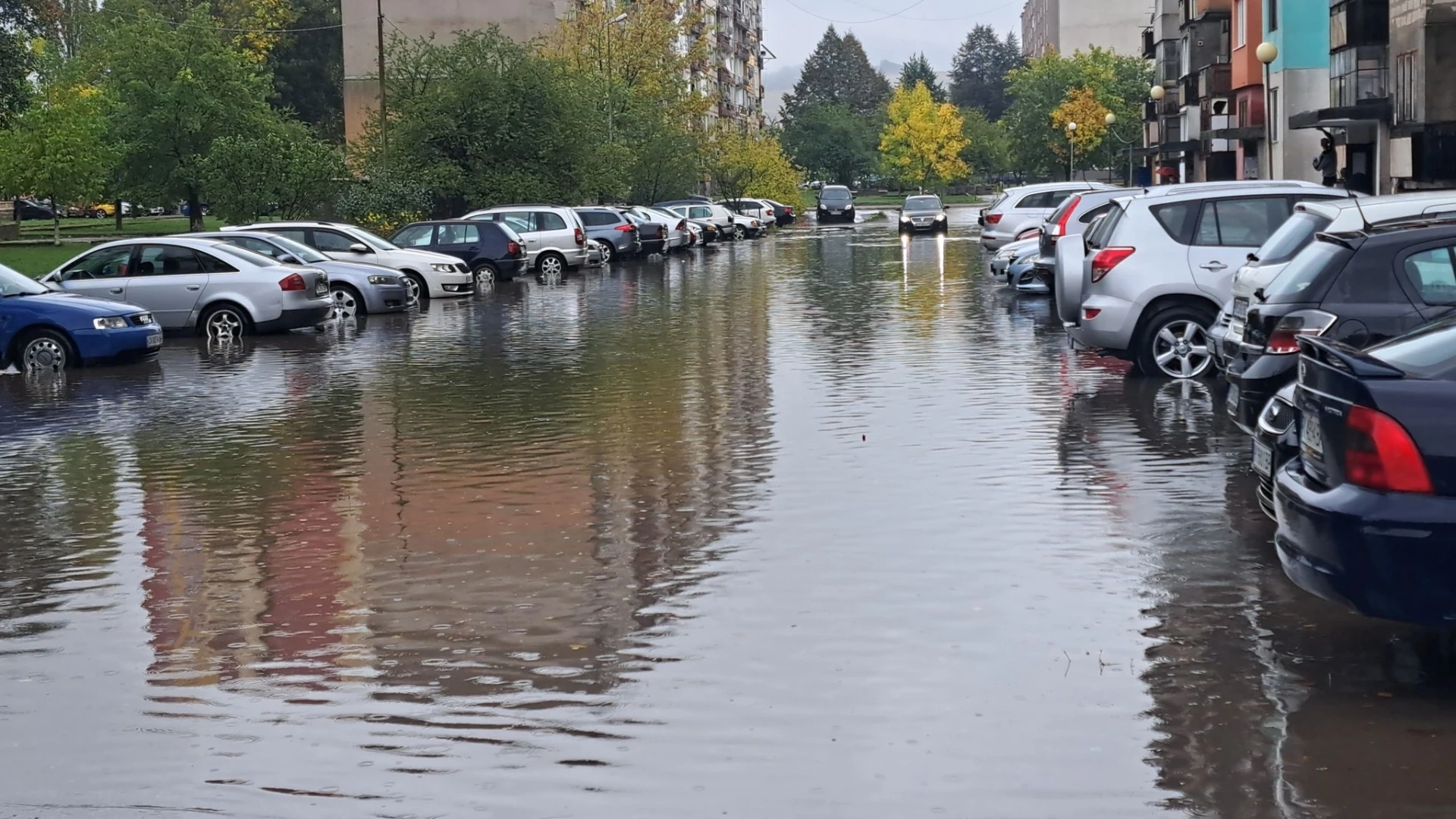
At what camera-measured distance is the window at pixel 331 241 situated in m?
30.5

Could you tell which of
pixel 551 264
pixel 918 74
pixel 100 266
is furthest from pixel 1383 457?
pixel 918 74

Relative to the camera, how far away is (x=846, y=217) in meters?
84.0

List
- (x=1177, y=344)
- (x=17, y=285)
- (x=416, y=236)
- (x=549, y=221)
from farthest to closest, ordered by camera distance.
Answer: (x=549, y=221)
(x=416, y=236)
(x=17, y=285)
(x=1177, y=344)

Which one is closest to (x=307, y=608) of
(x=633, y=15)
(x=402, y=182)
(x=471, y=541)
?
(x=471, y=541)

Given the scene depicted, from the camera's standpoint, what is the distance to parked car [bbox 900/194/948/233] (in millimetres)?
65250

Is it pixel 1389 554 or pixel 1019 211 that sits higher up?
pixel 1019 211

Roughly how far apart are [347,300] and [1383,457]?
23044 mm

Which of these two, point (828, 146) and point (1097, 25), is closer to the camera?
point (828, 146)

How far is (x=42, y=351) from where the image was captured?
20547mm

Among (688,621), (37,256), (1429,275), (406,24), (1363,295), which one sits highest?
(406,24)

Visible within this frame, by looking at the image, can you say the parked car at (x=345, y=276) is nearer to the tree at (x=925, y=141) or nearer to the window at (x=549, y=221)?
the window at (x=549, y=221)

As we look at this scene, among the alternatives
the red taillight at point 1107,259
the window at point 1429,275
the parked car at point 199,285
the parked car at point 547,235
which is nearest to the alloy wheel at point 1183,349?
the red taillight at point 1107,259

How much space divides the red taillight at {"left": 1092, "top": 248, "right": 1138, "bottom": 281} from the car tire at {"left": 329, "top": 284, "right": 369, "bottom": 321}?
570 inches

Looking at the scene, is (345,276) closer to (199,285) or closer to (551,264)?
(199,285)
